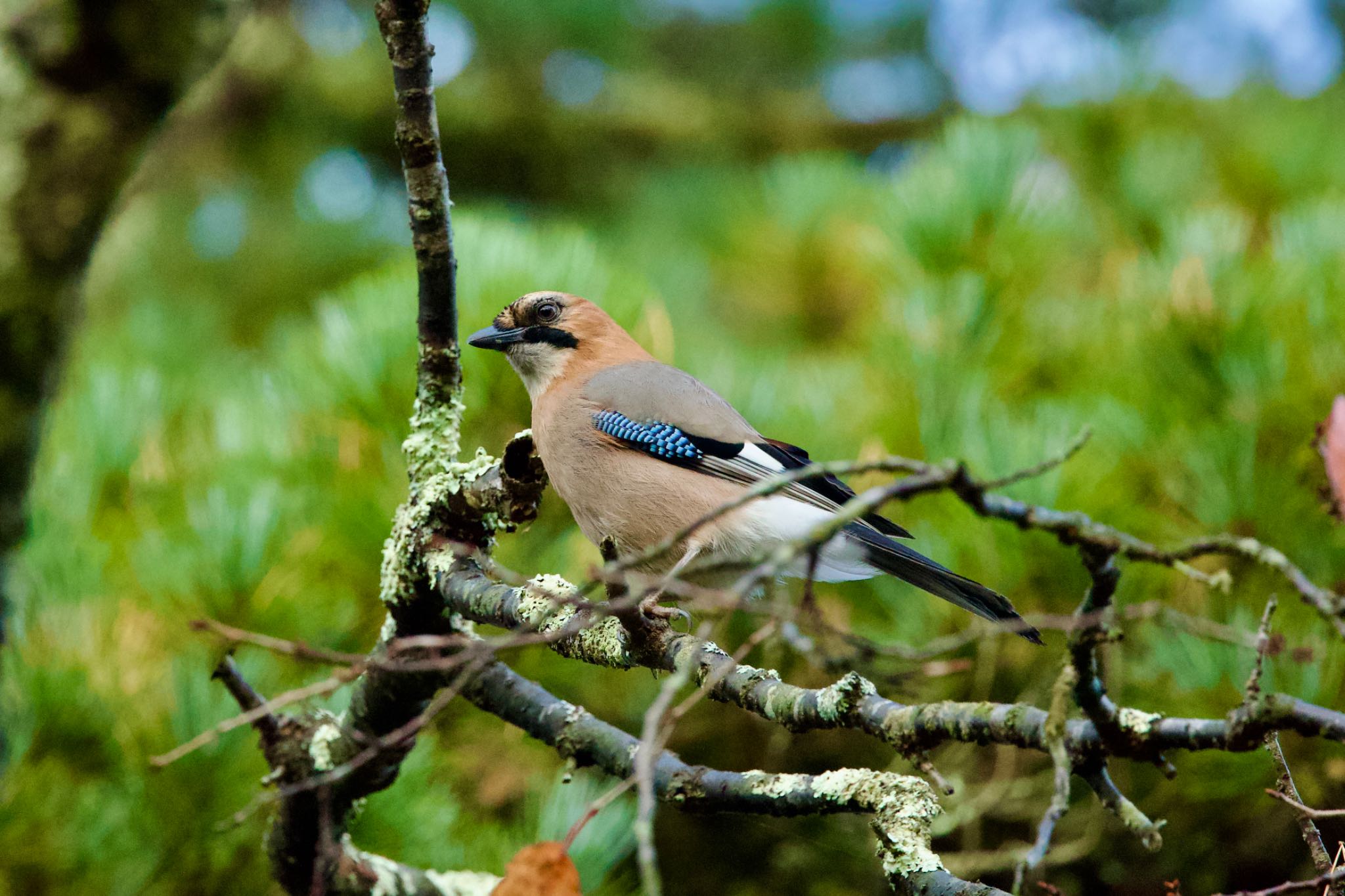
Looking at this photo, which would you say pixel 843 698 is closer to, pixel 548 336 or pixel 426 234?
pixel 426 234

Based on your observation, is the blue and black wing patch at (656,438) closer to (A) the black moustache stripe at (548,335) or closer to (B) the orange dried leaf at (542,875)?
(A) the black moustache stripe at (548,335)

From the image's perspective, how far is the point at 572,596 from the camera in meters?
1.14

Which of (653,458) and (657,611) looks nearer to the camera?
(657,611)

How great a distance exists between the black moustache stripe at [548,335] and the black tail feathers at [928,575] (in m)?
0.81

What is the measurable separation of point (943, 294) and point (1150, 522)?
2.94 feet

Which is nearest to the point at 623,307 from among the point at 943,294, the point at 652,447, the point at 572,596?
the point at 652,447

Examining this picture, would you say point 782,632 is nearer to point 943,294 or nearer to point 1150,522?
point 1150,522

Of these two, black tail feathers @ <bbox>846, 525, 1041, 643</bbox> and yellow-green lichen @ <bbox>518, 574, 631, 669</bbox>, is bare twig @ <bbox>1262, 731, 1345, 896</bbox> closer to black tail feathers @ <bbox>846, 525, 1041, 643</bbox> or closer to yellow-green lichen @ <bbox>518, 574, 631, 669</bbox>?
black tail feathers @ <bbox>846, 525, 1041, 643</bbox>

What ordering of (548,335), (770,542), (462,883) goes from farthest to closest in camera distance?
(548,335), (770,542), (462,883)

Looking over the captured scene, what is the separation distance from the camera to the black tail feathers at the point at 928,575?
6.11 ft

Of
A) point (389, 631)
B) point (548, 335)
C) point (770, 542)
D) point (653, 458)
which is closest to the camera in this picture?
point (389, 631)

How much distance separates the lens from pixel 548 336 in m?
2.49

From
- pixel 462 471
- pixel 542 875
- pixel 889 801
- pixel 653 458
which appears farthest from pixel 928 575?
pixel 542 875

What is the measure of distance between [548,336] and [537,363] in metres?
0.07
